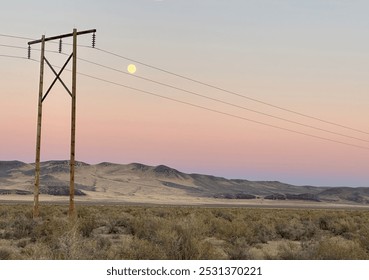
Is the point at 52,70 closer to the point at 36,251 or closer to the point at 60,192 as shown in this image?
the point at 36,251

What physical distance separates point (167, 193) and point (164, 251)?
462 feet

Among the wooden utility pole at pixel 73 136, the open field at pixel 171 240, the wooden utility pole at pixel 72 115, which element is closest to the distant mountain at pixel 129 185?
the wooden utility pole at pixel 72 115

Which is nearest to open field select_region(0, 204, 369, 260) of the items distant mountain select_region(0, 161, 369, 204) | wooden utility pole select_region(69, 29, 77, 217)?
wooden utility pole select_region(69, 29, 77, 217)

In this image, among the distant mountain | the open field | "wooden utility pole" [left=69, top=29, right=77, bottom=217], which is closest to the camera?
the open field

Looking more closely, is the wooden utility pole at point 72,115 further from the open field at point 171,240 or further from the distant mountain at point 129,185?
the distant mountain at point 129,185

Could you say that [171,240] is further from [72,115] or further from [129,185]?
[129,185]

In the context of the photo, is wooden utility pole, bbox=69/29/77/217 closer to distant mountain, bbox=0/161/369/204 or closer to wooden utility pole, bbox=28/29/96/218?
wooden utility pole, bbox=28/29/96/218

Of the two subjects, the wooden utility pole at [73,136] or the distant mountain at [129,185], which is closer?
the wooden utility pole at [73,136]

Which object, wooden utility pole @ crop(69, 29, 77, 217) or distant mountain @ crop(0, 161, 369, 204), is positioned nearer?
wooden utility pole @ crop(69, 29, 77, 217)

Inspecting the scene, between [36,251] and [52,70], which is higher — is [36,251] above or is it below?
below

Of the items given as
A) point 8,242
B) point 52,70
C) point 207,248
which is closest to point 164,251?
point 207,248

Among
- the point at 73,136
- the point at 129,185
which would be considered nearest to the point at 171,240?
the point at 73,136

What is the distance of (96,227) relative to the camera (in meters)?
28.4

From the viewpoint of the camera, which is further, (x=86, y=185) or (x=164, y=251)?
(x=86, y=185)
